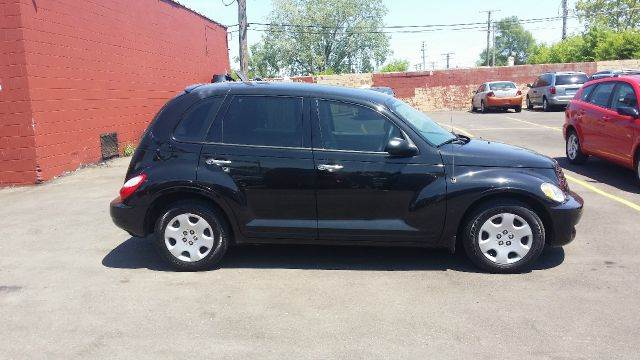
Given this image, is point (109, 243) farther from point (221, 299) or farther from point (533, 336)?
point (533, 336)

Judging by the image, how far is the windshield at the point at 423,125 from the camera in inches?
207

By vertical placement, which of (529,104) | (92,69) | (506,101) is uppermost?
(92,69)

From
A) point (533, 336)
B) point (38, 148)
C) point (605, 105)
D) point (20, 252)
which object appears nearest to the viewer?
point (533, 336)

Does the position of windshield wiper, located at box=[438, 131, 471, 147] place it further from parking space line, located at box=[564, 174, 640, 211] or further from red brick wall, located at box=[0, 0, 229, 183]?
red brick wall, located at box=[0, 0, 229, 183]

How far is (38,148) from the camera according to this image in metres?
10.0

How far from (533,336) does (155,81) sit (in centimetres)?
1406

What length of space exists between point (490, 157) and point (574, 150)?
6161 millimetres

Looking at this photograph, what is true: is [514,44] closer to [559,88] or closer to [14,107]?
[559,88]

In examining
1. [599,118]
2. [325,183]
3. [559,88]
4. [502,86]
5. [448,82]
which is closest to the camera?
[325,183]

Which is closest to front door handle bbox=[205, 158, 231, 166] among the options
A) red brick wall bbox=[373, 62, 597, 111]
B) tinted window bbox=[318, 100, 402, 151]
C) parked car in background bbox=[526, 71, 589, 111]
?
tinted window bbox=[318, 100, 402, 151]

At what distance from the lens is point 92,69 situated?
1218 centimetres

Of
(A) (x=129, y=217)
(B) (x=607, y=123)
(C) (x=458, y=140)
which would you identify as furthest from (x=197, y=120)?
(B) (x=607, y=123)

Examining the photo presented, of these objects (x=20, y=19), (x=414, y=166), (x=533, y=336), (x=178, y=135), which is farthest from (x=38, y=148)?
(x=533, y=336)

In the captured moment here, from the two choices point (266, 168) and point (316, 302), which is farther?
point (266, 168)
